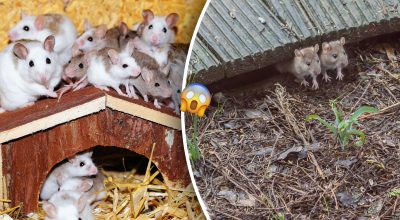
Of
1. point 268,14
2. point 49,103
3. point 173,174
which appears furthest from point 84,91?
point 268,14

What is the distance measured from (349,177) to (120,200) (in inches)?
66.7

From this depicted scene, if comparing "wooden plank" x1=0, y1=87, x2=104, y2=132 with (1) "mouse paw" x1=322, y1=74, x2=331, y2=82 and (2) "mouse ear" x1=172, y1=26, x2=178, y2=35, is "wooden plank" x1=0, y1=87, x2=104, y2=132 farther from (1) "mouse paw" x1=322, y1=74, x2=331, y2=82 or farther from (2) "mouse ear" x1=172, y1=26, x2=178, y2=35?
(1) "mouse paw" x1=322, y1=74, x2=331, y2=82

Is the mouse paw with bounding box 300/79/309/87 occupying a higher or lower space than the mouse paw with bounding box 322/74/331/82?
higher

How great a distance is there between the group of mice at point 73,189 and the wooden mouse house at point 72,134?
17cm

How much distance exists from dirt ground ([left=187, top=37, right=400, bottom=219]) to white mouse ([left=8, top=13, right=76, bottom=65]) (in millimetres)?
1724

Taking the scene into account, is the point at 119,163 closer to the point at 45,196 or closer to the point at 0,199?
the point at 45,196

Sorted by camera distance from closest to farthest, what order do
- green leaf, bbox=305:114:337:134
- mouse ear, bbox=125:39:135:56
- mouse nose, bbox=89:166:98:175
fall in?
green leaf, bbox=305:114:337:134
mouse ear, bbox=125:39:135:56
mouse nose, bbox=89:166:98:175

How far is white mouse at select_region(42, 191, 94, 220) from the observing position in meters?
3.89

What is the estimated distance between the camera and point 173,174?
4078mm

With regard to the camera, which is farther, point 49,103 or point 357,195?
point 49,103

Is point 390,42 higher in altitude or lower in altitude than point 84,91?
lower

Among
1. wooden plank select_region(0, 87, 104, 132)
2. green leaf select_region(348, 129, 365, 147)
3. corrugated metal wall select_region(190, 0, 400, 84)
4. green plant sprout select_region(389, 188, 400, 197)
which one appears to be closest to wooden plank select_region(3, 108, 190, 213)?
wooden plank select_region(0, 87, 104, 132)

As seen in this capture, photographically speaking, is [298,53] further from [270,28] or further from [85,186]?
[85,186]

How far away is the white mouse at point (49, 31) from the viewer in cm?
444
